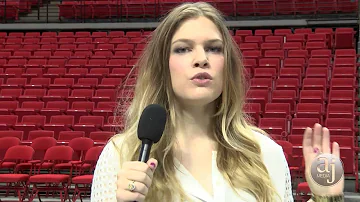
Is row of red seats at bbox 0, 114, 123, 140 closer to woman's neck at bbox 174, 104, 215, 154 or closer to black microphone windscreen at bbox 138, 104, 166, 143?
woman's neck at bbox 174, 104, 215, 154

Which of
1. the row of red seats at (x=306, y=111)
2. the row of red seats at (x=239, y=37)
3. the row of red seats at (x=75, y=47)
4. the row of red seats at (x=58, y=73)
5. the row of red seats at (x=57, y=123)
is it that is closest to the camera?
the row of red seats at (x=306, y=111)

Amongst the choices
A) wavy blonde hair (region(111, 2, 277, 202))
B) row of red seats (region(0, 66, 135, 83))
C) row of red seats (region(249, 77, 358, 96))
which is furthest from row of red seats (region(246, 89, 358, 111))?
wavy blonde hair (region(111, 2, 277, 202))

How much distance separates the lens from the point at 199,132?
4.09 ft

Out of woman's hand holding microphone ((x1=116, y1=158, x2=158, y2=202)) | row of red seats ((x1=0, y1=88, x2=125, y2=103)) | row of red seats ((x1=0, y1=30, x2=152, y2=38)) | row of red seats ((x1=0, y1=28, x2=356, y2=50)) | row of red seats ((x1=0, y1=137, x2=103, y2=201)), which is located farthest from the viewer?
row of red seats ((x1=0, y1=30, x2=152, y2=38))

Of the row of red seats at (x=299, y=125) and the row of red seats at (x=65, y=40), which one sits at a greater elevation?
the row of red seats at (x=65, y=40)

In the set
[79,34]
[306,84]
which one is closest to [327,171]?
[306,84]

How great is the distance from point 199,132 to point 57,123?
22.4 ft

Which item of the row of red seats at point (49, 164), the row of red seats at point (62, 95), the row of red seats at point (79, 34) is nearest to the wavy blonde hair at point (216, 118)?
the row of red seats at point (49, 164)

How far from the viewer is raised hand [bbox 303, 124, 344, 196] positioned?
1058 mm

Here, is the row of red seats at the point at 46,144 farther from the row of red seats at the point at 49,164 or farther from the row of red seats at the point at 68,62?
the row of red seats at the point at 68,62

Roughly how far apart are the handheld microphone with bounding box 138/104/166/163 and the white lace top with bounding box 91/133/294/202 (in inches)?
5.4

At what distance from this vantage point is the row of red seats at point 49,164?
224 inches

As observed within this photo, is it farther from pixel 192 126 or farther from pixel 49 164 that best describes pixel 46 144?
pixel 192 126

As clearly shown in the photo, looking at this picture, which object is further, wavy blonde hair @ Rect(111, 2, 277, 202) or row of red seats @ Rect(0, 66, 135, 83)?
row of red seats @ Rect(0, 66, 135, 83)
